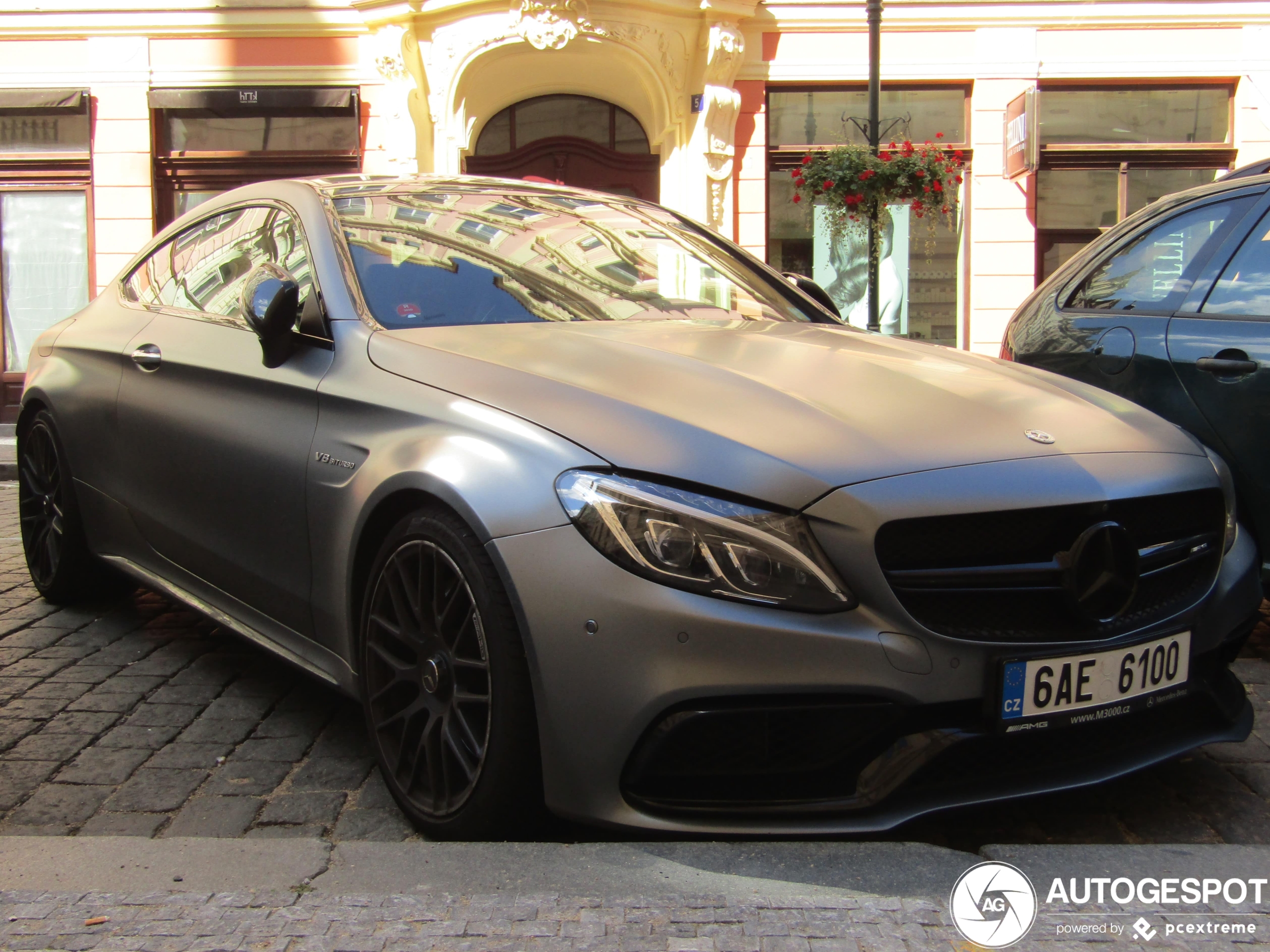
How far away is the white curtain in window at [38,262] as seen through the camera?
1357cm

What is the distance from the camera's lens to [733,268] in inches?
156

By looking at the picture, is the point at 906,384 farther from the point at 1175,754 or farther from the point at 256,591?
the point at 256,591

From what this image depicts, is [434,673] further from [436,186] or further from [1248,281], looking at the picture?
[1248,281]

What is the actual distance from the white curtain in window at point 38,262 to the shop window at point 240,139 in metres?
0.99

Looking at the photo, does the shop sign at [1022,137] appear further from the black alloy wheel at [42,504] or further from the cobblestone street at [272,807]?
the black alloy wheel at [42,504]

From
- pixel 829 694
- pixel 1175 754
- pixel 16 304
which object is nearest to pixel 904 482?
pixel 829 694

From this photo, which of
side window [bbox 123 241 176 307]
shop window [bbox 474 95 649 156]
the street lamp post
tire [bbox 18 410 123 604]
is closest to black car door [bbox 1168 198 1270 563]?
side window [bbox 123 241 176 307]

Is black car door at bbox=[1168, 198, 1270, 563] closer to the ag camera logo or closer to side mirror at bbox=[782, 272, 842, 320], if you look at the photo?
side mirror at bbox=[782, 272, 842, 320]

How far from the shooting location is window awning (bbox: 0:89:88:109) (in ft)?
42.9

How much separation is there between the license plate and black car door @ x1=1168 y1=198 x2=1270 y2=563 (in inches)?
51.5

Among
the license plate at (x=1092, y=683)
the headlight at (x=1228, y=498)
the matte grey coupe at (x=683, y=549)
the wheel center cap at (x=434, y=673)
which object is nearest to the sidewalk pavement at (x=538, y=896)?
the matte grey coupe at (x=683, y=549)

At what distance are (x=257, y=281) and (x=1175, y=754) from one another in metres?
2.36

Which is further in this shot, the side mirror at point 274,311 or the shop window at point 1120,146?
the shop window at point 1120,146

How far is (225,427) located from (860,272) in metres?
10.3
